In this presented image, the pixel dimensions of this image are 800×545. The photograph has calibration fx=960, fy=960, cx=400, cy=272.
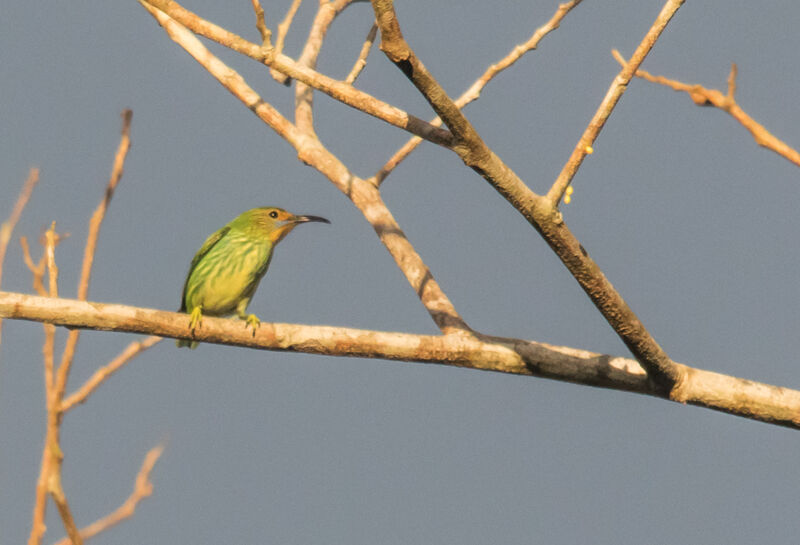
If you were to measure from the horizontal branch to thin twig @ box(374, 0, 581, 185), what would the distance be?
2.07 meters

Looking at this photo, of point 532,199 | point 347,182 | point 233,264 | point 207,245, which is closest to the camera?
point 532,199

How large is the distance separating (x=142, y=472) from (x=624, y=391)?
8.11 ft

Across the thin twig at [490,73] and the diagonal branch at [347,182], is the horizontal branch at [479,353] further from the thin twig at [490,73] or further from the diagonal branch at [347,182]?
the thin twig at [490,73]

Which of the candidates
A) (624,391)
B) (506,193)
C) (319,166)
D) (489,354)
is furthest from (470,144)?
(319,166)

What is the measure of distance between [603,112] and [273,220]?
452cm

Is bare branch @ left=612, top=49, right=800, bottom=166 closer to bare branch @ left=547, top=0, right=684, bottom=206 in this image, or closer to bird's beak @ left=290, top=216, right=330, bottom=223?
bare branch @ left=547, top=0, right=684, bottom=206

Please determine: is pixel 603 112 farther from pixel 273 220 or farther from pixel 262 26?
pixel 273 220

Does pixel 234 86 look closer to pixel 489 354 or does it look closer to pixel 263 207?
pixel 263 207

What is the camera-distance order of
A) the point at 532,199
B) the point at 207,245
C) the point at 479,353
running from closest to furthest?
the point at 532,199
the point at 479,353
the point at 207,245

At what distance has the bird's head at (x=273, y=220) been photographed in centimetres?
793

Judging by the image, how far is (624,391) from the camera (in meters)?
4.98

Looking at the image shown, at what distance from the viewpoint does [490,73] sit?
6.84 meters

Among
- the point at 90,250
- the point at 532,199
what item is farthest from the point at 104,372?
the point at 532,199

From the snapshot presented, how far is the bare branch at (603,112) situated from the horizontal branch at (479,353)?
3.88ft
